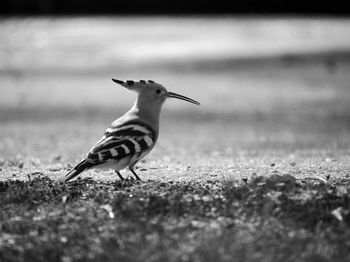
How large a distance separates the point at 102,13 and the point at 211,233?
3412 centimetres

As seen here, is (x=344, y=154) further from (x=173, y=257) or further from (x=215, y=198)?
(x=173, y=257)

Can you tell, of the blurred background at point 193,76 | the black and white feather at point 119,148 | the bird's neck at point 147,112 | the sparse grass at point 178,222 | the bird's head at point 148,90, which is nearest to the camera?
the sparse grass at point 178,222

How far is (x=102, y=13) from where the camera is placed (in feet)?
126

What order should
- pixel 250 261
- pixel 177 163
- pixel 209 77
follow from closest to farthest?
pixel 250 261, pixel 177 163, pixel 209 77

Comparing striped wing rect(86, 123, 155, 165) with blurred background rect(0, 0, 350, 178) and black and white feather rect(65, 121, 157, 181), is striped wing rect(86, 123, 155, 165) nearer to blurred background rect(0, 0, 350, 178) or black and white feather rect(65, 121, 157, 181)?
black and white feather rect(65, 121, 157, 181)

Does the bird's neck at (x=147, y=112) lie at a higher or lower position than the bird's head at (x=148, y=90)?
lower

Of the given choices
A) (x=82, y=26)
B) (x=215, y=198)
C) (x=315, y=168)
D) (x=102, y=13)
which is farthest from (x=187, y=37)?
(x=215, y=198)

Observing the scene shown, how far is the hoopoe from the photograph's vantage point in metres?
6.89

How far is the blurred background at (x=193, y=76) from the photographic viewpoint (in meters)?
12.1

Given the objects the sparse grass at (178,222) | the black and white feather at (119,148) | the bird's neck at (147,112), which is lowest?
the sparse grass at (178,222)

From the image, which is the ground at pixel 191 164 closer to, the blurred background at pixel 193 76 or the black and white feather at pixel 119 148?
the blurred background at pixel 193 76

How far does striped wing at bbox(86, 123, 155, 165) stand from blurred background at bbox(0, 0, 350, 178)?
1.94m

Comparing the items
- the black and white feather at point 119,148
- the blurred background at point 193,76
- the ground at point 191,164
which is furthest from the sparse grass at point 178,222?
the blurred background at point 193,76
